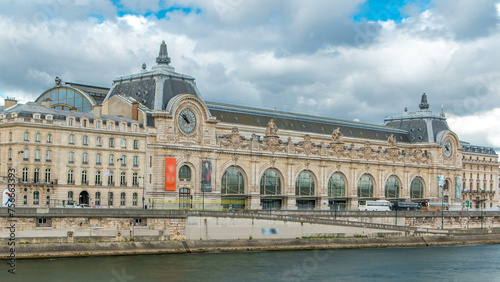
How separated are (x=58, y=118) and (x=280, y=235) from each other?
28.0m

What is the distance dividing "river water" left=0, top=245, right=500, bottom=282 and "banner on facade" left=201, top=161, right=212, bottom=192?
24382 millimetres

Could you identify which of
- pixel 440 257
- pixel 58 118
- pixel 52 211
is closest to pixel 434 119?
pixel 440 257

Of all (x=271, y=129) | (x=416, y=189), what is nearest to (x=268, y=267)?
(x=271, y=129)

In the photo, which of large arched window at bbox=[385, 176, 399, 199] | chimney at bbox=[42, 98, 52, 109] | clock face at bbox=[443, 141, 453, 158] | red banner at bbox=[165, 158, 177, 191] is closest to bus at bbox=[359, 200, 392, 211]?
large arched window at bbox=[385, 176, 399, 199]

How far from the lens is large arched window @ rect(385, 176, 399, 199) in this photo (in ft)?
431

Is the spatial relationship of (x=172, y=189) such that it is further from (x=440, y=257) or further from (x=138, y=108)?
(x=440, y=257)

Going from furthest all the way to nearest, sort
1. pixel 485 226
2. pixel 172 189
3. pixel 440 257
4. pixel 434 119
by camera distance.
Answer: pixel 434 119, pixel 485 226, pixel 172 189, pixel 440 257

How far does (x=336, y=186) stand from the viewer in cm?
12356

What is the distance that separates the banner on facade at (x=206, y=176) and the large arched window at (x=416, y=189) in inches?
1806

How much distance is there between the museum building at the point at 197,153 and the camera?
291 ft

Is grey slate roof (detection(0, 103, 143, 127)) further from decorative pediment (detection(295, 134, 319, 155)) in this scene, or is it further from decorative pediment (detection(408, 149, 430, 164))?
decorative pediment (detection(408, 149, 430, 164))

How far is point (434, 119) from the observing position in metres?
147

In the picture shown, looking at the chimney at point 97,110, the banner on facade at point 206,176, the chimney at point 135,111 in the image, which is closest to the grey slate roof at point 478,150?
the banner on facade at point 206,176

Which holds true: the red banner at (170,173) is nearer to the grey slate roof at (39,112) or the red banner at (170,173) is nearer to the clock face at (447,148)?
the grey slate roof at (39,112)
